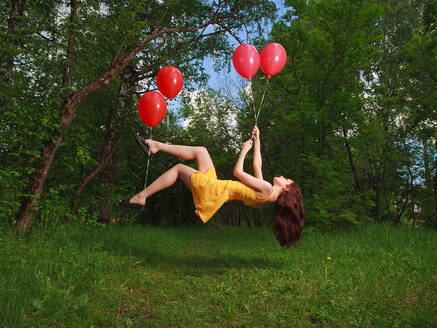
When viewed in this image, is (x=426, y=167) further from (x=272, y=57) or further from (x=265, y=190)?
(x=265, y=190)

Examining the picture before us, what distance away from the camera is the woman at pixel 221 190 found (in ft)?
13.3

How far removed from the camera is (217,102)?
15273 millimetres

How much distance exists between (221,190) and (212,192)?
0.46ft

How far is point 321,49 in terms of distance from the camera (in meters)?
8.06

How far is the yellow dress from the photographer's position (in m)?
4.04

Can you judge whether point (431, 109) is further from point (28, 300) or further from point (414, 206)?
point (28, 300)

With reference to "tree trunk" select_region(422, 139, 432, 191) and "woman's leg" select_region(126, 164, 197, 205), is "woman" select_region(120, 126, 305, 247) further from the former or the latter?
"tree trunk" select_region(422, 139, 432, 191)

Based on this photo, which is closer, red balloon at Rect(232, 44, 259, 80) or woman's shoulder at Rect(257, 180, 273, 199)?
woman's shoulder at Rect(257, 180, 273, 199)

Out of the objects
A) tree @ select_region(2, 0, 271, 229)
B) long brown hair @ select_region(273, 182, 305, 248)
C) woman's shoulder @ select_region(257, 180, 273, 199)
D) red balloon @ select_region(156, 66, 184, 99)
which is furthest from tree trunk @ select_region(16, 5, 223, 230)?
long brown hair @ select_region(273, 182, 305, 248)

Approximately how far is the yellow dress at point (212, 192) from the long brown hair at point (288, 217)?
0.27m

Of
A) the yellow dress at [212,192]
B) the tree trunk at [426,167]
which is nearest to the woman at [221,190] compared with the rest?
the yellow dress at [212,192]

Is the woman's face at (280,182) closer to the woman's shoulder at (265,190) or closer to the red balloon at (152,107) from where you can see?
the woman's shoulder at (265,190)

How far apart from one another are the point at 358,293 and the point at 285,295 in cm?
89

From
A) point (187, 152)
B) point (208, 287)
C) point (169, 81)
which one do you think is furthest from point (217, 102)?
point (208, 287)
